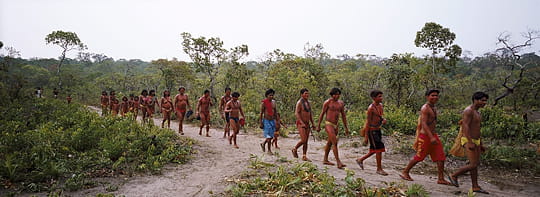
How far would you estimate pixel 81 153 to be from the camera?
6.14m

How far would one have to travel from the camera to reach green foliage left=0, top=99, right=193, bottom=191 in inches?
192

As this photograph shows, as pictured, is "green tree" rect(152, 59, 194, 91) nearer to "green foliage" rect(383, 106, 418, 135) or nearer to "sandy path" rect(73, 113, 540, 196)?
"sandy path" rect(73, 113, 540, 196)

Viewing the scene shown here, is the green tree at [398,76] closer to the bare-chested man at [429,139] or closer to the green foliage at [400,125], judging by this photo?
the green foliage at [400,125]

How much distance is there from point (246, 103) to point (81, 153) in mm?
10383

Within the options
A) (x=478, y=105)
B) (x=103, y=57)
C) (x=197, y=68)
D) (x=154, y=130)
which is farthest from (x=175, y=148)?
(x=103, y=57)

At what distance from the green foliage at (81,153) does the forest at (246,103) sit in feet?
0.07

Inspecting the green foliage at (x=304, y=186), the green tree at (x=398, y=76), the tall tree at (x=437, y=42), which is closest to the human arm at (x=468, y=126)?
the green foliage at (x=304, y=186)

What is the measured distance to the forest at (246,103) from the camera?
6145mm

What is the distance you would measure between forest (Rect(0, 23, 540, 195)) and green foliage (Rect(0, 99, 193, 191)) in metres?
0.02

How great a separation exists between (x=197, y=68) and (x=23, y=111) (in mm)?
9164

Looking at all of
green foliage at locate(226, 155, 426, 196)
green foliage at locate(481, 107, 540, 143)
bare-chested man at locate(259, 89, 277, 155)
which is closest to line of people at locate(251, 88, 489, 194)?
green foliage at locate(226, 155, 426, 196)

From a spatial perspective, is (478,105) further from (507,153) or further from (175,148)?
(175,148)

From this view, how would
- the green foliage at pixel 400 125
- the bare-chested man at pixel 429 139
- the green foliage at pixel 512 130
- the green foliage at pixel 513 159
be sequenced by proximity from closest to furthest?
the bare-chested man at pixel 429 139, the green foliage at pixel 513 159, the green foliage at pixel 512 130, the green foliage at pixel 400 125

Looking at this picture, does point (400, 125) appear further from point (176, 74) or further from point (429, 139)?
point (176, 74)
